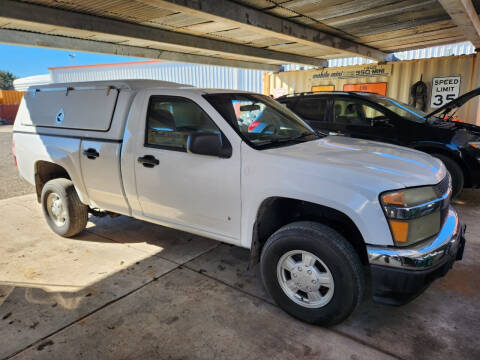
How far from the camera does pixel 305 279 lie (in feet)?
8.82

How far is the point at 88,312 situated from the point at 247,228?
1.54 metres

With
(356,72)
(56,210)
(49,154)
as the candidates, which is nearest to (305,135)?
(49,154)

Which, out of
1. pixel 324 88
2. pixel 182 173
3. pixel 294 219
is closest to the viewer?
pixel 294 219

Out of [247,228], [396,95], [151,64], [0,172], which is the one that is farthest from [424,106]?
[151,64]

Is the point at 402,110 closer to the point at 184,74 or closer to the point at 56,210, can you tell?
the point at 56,210

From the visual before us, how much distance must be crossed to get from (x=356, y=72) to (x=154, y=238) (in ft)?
30.5

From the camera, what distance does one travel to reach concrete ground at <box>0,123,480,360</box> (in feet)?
8.21

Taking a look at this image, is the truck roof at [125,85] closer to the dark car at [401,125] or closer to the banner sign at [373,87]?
the dark car at [401,125]

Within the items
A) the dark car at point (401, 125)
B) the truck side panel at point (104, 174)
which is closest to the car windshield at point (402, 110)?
the dark car at point (401, 125)

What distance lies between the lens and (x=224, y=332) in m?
2.69

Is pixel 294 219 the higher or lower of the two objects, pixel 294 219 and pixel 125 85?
the lower

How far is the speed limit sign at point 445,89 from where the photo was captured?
9.37 m

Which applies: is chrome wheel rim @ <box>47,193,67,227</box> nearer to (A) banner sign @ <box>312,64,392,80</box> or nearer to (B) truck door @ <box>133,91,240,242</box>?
(B) truck door @ <box>133,91,240,242</box>

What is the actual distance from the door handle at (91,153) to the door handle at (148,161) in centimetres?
66
